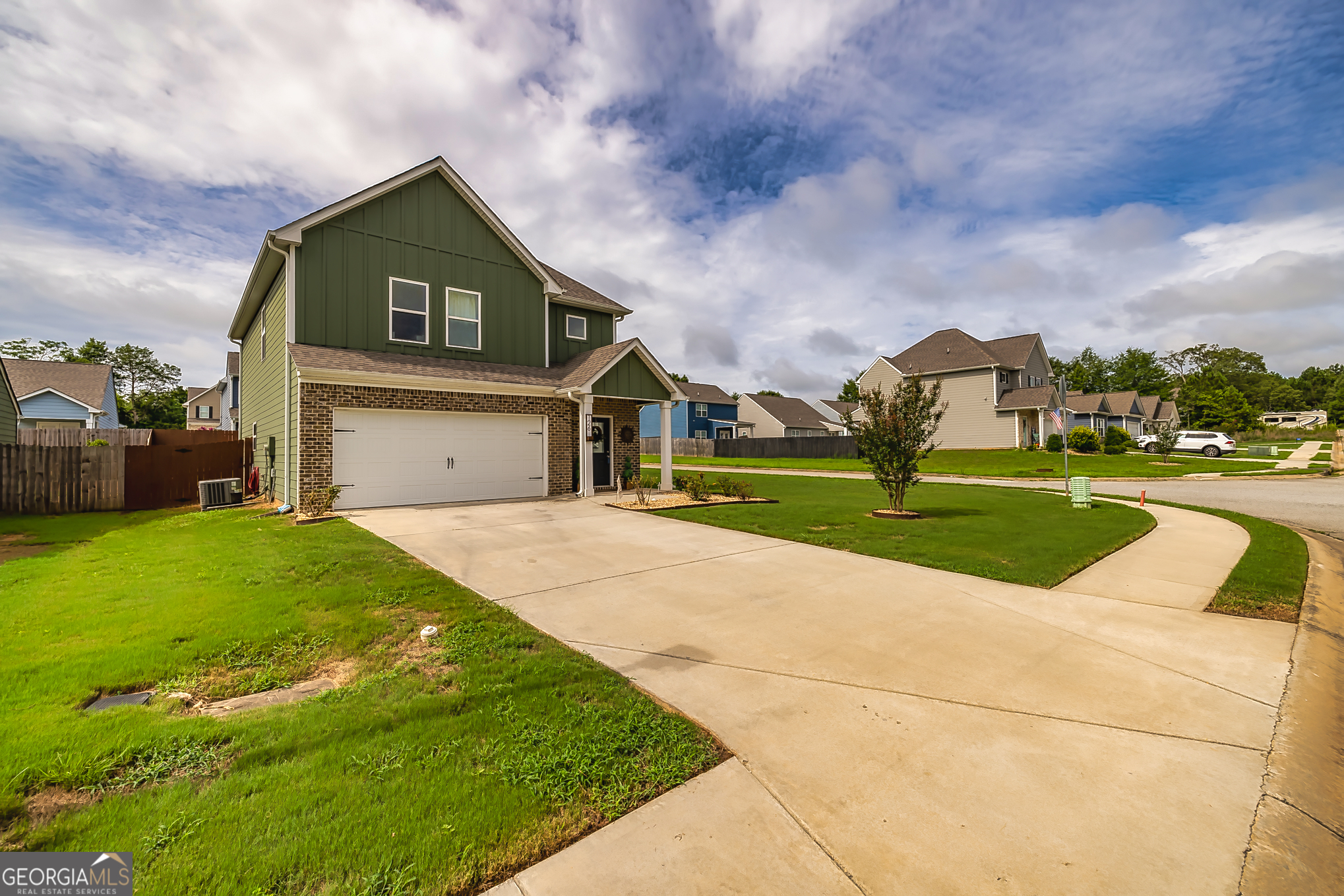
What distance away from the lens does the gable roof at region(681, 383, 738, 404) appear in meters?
51.7

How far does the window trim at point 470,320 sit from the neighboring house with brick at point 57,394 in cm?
2871

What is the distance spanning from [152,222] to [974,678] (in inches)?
769

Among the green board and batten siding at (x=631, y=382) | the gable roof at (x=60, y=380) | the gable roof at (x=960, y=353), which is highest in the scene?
the gable roof at (x=960, y=353)

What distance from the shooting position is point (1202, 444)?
122 ft

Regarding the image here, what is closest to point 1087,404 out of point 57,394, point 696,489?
point 696,489

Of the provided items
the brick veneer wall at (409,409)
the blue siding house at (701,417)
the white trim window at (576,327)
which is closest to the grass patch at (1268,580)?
the brick veneer wall at (409,409)

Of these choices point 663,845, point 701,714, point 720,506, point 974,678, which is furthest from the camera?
point 720,506

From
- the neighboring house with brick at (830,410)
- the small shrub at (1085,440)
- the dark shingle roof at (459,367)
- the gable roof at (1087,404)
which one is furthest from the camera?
the neighboring house with brick at (830,410)

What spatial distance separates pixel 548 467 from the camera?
14711 millimetres

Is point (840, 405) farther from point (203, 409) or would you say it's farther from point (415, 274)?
point (203, 409)

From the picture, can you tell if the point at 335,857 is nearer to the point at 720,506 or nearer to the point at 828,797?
the point at 828,797

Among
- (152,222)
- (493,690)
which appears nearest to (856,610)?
(493,690)

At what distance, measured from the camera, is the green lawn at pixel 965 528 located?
289 inches

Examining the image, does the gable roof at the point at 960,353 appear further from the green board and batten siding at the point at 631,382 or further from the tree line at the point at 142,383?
the tree line at the point at 142,383
